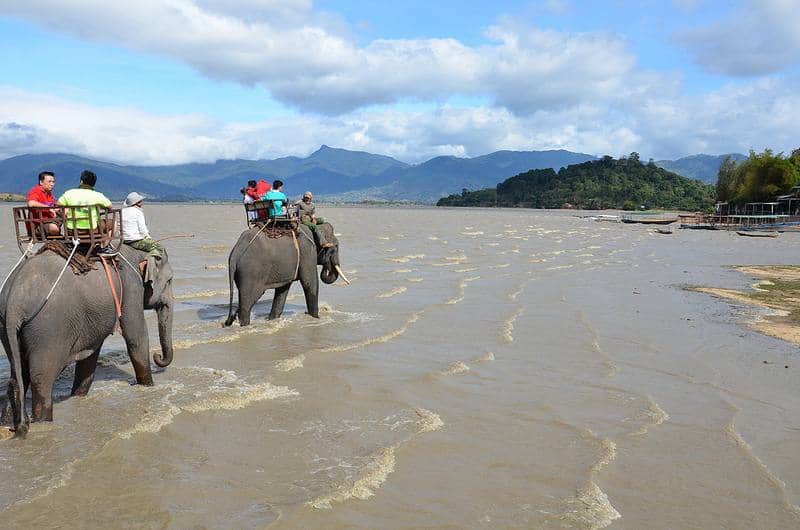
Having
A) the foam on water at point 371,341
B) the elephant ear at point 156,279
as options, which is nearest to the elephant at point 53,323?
the elephant ear at point 156,279

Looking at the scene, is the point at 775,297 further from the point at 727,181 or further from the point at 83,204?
the point at 727,181

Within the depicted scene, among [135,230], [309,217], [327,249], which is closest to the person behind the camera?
[135,230]

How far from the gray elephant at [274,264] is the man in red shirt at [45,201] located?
3.78 m

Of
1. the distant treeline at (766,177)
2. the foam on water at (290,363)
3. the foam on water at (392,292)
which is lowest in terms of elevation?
the foam on water at (290,363)

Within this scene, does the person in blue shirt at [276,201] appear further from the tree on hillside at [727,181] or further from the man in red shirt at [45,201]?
the tree on hillside at [727,181]

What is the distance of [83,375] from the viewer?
6996mm

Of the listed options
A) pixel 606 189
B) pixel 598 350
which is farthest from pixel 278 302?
pixel 606 189

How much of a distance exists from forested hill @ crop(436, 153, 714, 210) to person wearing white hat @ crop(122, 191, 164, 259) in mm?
130719

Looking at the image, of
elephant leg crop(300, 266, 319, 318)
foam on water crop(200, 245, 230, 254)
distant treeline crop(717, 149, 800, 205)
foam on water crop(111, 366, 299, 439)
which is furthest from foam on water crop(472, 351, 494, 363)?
distant treeline crop(717, 149, 800, 205)

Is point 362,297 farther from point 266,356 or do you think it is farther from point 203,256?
point 203,256

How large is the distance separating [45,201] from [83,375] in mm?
1840

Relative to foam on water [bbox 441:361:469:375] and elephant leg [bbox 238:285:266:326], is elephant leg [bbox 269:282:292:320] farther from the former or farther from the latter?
foam on water [bbox 441:361:469:375]

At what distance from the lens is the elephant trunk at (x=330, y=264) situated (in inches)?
493

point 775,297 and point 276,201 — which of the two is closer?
point 276,201
